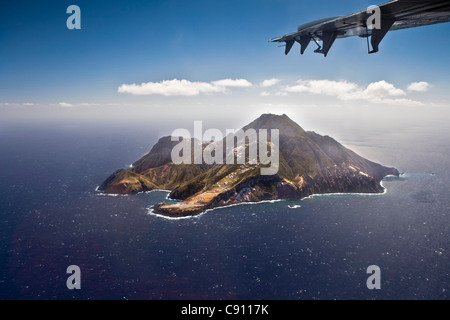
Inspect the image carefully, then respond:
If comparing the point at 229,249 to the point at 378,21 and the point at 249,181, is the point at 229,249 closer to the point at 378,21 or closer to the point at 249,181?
the point at 249,181

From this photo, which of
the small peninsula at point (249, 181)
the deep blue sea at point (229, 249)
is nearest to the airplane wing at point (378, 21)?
the deep blue sea at point (229, 249)

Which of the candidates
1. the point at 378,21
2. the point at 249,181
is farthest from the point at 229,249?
the point at 378,21

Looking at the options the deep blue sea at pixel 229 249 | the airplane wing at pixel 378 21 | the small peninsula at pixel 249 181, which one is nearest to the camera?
the airplane wing at pixel 378 21

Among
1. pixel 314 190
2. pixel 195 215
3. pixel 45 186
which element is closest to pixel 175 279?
pixel 195 215

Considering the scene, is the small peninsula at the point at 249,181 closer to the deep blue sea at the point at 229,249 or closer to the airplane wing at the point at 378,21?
the deep blue sea at the point at 229,249
